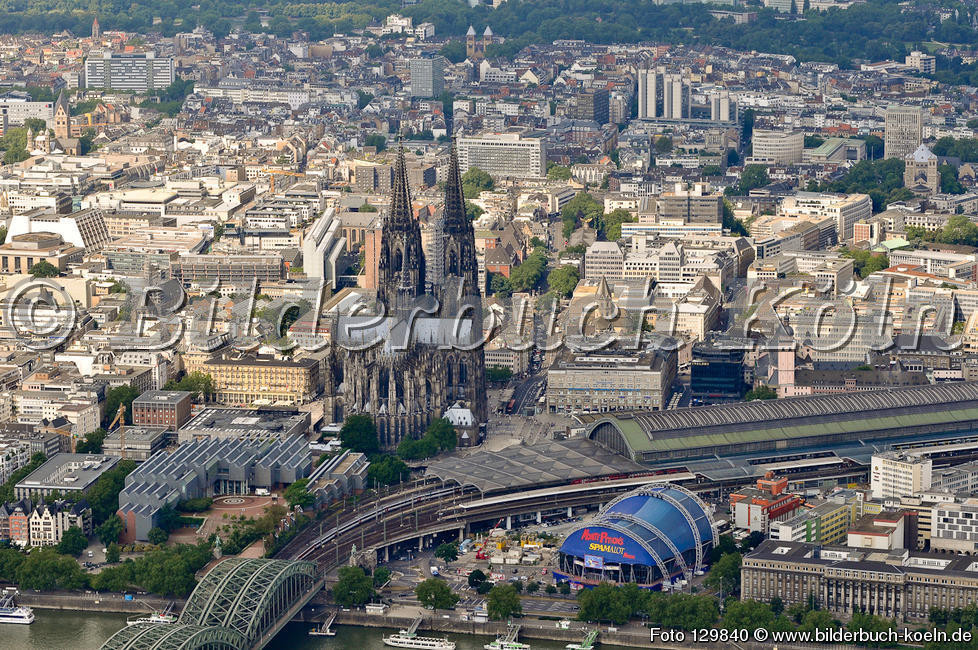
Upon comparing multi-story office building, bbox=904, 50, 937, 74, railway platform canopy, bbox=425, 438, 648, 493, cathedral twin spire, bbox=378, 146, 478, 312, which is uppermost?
cathedral twin spire, bbox=378, 146, 478, 312

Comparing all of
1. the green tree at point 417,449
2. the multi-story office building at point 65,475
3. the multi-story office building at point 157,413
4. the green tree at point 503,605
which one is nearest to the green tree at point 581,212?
the multi-story office building at point 157,413

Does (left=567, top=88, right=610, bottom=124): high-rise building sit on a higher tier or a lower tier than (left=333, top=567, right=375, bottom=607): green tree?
lower

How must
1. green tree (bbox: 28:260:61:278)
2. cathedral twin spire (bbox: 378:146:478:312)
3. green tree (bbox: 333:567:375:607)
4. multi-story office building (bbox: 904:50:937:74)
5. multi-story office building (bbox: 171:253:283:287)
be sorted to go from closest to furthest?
green tree (bbox: 333:567:375:607) → cathedral twin spire (bbox: 378:146:478:312) → multi-story office building (bbox: 171:253:283:287) → green tree (bbox: 28:260:61:278) → multi-story office building (bbox: 904:50:937:74)

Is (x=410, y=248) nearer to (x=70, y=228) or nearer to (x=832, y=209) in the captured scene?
(x=70, y=228)

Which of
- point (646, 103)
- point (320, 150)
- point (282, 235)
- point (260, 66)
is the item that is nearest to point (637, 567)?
point (282, 235)

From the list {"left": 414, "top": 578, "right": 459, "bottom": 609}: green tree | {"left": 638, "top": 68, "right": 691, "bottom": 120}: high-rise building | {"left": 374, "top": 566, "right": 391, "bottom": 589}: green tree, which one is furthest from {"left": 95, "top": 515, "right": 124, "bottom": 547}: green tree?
{"left": 638, "top": 68, "right": 691, "bottom": 120}: high-rise building

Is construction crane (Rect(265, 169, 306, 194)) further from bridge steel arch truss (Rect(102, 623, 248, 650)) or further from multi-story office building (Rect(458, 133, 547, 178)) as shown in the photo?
bridge steel arch truss (Rect(102, 623, 248, 650))

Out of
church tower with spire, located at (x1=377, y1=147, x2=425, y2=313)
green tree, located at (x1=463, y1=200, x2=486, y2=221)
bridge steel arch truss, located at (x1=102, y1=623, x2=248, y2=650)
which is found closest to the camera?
bridge steel arch truss, located at (x1=102, y1=623, x2=248, y2=650)
